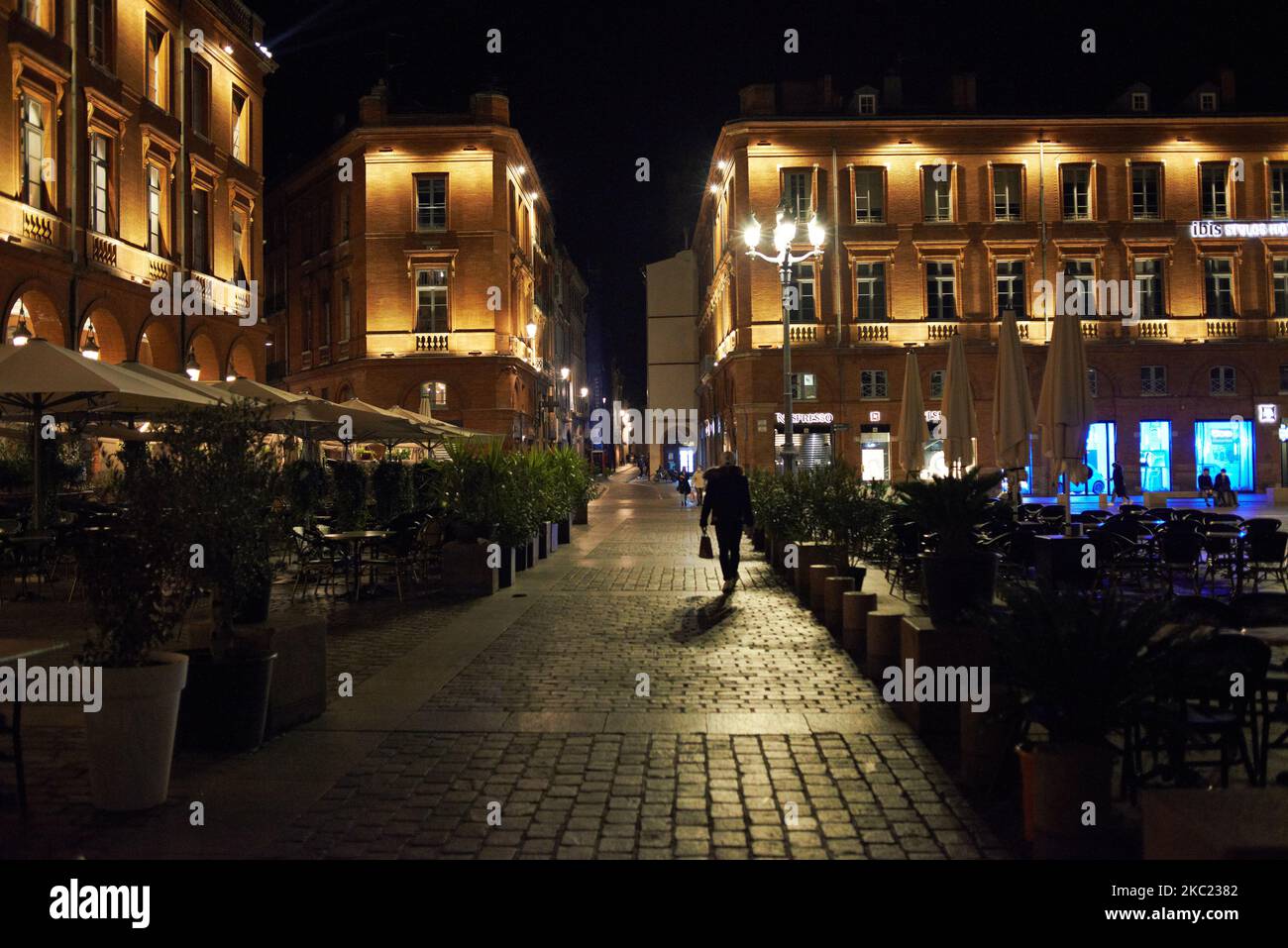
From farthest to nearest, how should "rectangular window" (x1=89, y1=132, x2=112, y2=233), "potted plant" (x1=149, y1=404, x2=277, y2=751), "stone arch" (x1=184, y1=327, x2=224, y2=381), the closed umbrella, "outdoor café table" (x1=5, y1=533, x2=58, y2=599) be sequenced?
1. "stone arch" (x1=184, y1=327, x2=224, y2=381)
2. "rectangular window" (x1=89, y1=132, x2=112, y2=233)
3. the closed umbrella
4. "outdoor café table" (x1=5, y1=533, x2=58, y2=599)
5. "potted plant" (x1=149, y1=404, x2=277, y2=751)

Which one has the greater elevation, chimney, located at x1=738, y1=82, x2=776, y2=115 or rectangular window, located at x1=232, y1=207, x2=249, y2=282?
chimney, located at x1=738, y1=82, x2=776, y2=115

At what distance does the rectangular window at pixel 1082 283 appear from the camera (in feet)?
147

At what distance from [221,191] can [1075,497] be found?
3160 cm

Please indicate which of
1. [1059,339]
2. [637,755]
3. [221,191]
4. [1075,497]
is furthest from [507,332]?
[637,755]

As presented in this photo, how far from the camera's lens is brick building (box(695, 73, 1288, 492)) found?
44219mm

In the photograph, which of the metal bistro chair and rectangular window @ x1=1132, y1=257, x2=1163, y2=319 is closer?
the metal bistro chair

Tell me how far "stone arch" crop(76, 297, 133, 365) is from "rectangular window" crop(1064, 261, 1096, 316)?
3723 centimetres

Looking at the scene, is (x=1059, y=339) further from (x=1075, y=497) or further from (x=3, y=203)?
(x=1075, y=497)

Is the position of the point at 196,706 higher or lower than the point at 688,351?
lower

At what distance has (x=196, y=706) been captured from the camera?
602 cm

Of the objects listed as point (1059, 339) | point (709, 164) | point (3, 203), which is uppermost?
point (709, 164)

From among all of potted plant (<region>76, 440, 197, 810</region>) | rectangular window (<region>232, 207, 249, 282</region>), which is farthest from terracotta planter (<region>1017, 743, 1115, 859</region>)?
rectangular window (<region>232, 207, 249, 282</region>)

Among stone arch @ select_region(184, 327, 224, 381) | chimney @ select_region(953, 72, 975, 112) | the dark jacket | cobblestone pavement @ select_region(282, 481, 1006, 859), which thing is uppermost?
chimney @ select_region(953, 72, 975, 112)

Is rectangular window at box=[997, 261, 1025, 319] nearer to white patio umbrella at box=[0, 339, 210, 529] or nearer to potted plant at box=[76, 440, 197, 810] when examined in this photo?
white patio umbrella at box=[0, 339, 210, 529]
